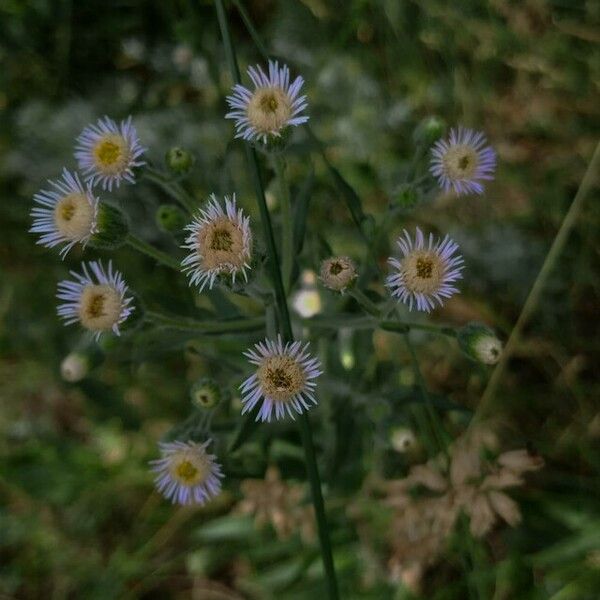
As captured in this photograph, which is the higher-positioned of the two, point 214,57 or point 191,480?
point 214,57

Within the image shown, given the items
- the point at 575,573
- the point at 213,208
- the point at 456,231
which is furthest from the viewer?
the point at 456,231

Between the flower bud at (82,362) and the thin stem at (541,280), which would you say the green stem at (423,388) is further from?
the flower bud at (82,362)

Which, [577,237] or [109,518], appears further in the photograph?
[109,518]

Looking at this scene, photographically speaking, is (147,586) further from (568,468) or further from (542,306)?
(542,306)

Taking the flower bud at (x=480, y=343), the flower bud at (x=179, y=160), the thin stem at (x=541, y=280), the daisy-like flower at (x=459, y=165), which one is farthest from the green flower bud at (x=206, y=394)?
the thin stem at (x=541, y=280)

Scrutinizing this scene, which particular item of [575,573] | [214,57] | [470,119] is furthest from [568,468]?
[214,57]

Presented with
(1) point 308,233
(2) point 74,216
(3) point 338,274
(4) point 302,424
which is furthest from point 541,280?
(2) point 74,216

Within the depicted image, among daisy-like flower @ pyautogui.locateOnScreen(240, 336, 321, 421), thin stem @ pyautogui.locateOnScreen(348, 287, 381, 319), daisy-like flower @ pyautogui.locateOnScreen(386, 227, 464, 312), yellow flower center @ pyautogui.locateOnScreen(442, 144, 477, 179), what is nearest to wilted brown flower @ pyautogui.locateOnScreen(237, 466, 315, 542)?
thin stem @ pyautogui.locateOnScreen(348, 287, 381, 319)

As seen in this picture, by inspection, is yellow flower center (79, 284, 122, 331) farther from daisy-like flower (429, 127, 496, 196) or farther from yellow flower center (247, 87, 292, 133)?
daisy-like flower (429, 127, 496, 196)
